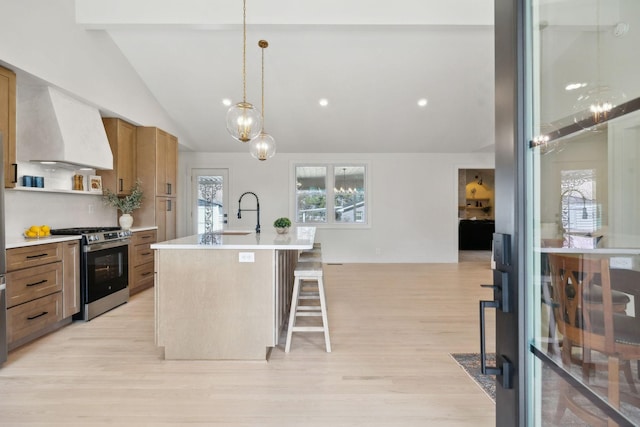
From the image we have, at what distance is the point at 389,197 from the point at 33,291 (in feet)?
19.8

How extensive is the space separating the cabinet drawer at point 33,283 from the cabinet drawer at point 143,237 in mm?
1335

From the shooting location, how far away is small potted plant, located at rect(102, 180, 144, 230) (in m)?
4.72

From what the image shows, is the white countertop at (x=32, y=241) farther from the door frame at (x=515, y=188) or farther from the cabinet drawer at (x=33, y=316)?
the door frame at (x=515, y=188)

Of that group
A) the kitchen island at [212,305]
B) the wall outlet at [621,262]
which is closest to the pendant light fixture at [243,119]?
the kitchen island at [212,305]

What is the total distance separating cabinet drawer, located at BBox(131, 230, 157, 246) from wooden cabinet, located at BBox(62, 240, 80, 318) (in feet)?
3.50

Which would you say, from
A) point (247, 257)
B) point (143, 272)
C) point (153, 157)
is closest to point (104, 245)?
point (143, 272)

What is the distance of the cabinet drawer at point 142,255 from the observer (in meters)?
4.65

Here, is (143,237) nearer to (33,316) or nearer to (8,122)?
(33,316)

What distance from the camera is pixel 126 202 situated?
16.0 ft

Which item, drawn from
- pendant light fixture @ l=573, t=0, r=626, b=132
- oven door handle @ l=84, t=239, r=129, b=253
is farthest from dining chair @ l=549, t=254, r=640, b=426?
oven door handle @ l=84, t=239, r=129, b=253

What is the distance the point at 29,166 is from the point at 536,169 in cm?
481

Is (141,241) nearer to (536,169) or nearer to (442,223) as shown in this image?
(536,169)

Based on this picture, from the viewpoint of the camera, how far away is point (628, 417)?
627mm

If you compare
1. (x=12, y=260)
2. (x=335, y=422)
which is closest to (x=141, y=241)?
(x=12, y=260)
